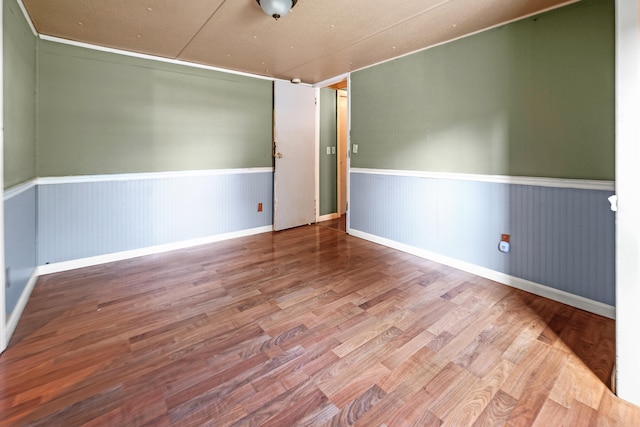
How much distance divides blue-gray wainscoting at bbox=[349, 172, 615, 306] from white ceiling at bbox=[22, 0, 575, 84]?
4.46 feet

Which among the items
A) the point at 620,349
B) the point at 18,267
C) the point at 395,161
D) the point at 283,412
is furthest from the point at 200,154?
the point at 620,349

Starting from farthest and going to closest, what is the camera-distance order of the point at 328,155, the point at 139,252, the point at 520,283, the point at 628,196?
the point at 328,155
the point at 139,252
the point at 520,283
the point at 628,196

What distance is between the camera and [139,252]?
355cm

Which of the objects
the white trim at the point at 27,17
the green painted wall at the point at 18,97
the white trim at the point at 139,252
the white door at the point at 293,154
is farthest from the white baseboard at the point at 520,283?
the white trim at the point at 27,17

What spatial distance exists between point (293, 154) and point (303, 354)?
11.2ft

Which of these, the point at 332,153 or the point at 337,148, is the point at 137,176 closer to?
the point at 332,153

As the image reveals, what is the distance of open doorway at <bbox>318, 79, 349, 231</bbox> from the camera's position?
513 cm

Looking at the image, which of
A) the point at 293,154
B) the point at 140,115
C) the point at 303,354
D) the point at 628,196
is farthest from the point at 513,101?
the point at 140,115

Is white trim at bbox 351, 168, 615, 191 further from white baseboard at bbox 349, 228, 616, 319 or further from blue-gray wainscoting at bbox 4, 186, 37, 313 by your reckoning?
blue-gray wainscoting at bbox 4, 186, 37, 313

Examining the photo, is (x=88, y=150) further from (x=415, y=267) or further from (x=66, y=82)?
(x=415, y=267)

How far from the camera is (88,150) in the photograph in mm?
3193

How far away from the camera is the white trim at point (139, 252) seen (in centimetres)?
305

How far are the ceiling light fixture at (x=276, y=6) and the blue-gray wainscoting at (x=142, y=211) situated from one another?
2232 mm

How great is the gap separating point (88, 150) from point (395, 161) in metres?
3.26
